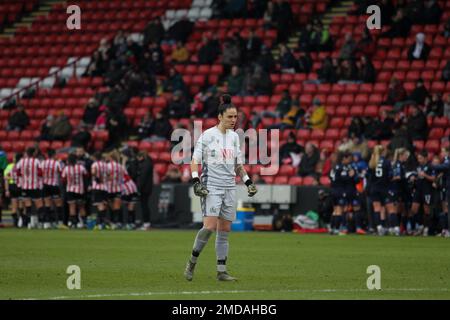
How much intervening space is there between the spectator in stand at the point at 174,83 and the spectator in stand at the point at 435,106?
8.35m

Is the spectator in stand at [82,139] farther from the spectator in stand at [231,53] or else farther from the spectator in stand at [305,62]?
the spectator in stand at [305,62]

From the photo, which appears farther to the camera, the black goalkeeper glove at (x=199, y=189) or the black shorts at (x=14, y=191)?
the black shorts at (x=14, y=191)

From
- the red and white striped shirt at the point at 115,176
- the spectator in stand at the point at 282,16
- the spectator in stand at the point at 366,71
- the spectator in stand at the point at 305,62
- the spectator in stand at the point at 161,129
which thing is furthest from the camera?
the spectator in stand at the point at 282,16

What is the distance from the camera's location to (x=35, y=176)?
98.1 feet

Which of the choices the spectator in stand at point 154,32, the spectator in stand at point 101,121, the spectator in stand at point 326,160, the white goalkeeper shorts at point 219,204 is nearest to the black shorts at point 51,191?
the spectator in stand at point 101,121

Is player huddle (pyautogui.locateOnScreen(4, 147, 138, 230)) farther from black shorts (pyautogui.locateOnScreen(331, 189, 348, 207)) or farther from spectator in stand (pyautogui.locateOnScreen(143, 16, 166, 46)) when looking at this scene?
spectator in stand (pyautogui.locateOnScreen(143, 16, 166, 46))

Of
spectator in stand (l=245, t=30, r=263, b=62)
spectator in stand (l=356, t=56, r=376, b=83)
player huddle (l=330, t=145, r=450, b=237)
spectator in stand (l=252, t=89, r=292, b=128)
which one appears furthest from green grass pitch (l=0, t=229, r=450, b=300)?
spectator in stand (l=245, t=30, r=263, b=62)

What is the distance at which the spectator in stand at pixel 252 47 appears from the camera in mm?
35312

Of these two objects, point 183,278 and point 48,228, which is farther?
point 48,228

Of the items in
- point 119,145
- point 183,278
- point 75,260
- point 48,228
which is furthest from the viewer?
point 119,145

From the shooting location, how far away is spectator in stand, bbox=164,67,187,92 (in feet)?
115
